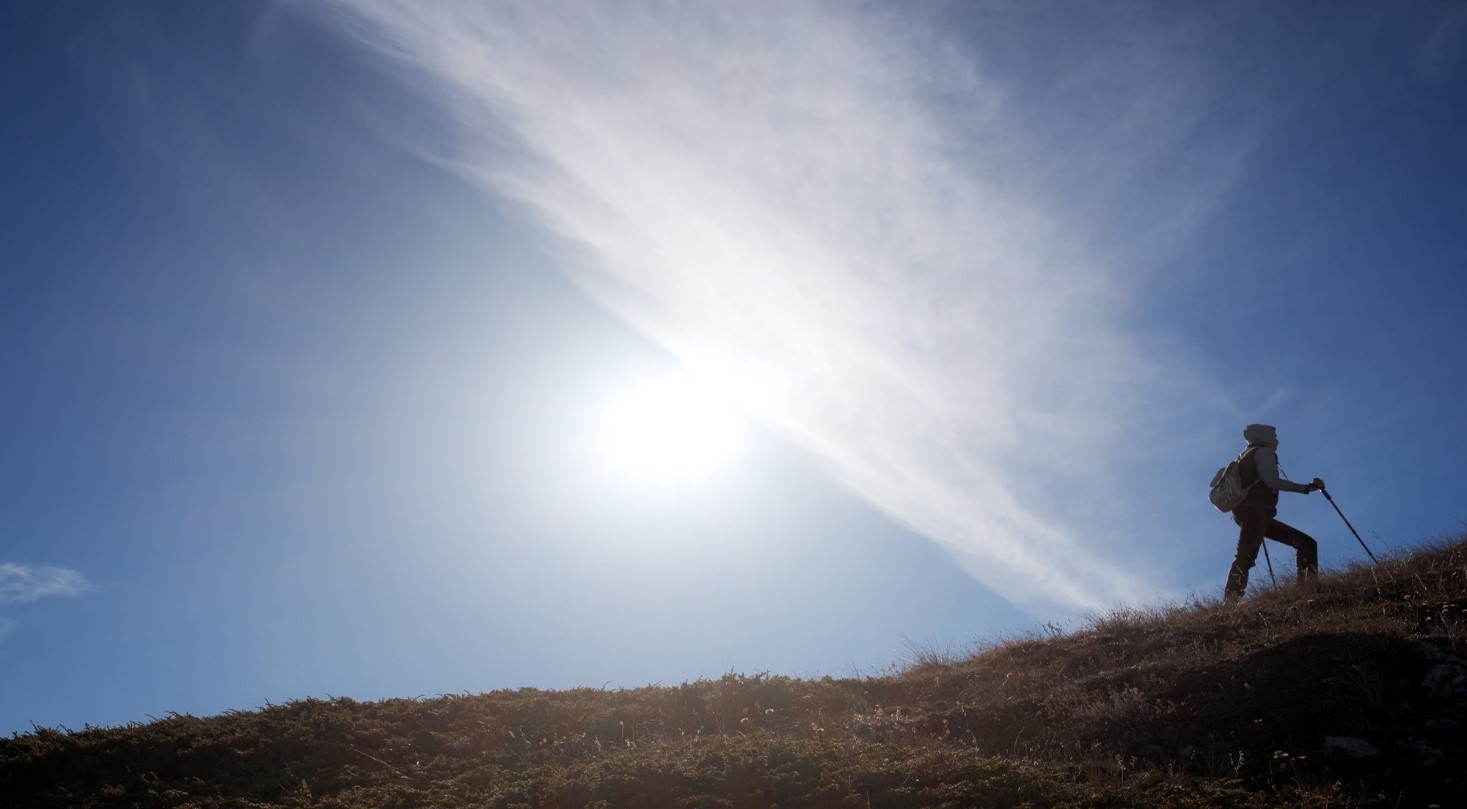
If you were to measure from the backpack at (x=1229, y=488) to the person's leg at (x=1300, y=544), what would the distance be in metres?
0.51

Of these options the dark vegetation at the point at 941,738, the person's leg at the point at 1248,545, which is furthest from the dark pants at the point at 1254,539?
the dark vegetation at the point at 941,738

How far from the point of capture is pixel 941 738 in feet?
28.8

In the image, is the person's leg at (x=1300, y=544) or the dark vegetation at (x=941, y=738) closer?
the dark vegetation at (x=941, y=738)

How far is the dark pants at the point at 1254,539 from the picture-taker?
1216 centimetres

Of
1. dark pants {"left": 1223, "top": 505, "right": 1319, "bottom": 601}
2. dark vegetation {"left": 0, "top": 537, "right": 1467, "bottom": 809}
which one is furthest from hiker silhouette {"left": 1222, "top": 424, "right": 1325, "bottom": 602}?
dark vegetation {"left": 0, "top": 537, "right": 1467, "bottom": 809}

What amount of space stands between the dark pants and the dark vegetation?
4.29ft

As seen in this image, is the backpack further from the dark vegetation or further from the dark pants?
the dark vegetation

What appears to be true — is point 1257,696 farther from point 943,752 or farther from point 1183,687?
point 943,752

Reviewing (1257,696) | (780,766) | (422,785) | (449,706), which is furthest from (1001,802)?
(449,706)

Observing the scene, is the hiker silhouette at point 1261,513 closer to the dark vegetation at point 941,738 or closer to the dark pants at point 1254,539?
the dark pants at point 1254,539

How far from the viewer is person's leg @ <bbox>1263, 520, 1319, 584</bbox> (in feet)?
38.5

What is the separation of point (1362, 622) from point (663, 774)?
21.5ft

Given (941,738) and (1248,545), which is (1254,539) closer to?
(1248,545)

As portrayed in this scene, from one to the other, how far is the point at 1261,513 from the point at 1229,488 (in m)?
0.52
